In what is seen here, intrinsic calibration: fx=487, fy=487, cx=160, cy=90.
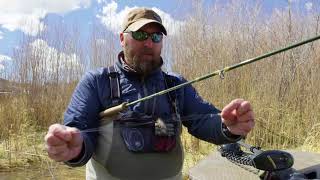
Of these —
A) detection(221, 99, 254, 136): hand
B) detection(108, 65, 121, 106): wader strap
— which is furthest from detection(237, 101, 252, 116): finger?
detection(108, 65, 121, 106): wader strap

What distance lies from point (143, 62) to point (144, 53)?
0.05m

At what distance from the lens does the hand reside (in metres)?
1.80

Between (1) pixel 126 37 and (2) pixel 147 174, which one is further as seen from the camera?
(1) pixel 126 37

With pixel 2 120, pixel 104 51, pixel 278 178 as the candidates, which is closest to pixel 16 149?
pixel 2 120

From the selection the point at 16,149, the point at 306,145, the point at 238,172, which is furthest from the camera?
the point at 16,149

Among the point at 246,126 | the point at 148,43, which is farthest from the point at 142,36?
the point at 246,126

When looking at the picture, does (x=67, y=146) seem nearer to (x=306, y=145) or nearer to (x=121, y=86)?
(x=121, y=86)

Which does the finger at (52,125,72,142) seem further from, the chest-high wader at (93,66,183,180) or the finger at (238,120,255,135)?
the finger at (238,120,255,135)

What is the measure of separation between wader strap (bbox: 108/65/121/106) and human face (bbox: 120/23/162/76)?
3.3 inches

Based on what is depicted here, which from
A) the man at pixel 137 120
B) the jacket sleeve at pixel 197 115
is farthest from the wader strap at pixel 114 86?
the jacket sleeve at pixel 197 115

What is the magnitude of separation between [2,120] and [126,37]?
6255 mm

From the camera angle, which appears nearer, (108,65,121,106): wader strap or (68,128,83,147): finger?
(68,128,83,147): finger

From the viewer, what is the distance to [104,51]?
29.5 ft

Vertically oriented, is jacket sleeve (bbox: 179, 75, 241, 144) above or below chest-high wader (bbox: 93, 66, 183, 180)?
above
